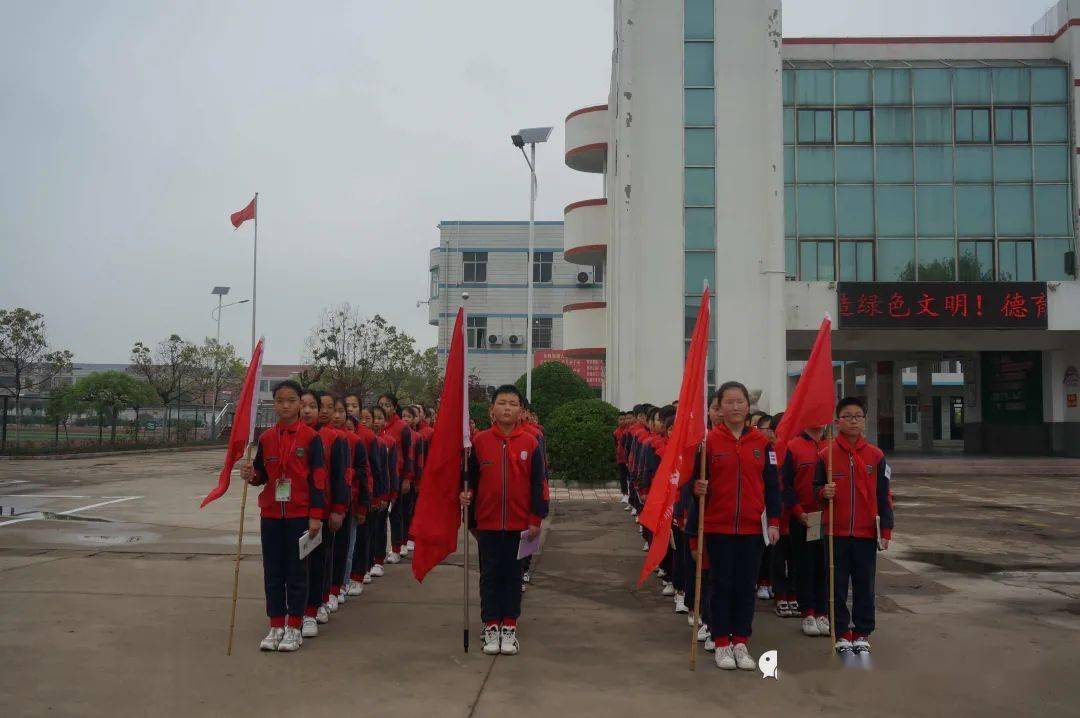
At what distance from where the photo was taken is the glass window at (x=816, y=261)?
2506 centimetres

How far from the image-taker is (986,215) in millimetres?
25266

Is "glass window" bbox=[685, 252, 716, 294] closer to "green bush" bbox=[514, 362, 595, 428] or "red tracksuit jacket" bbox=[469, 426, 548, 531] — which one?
"green bush" bbox=[514, 362, 595, 428]

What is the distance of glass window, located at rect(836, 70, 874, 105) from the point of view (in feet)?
83.4

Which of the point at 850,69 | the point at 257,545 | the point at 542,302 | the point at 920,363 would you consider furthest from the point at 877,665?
the point at 542,302

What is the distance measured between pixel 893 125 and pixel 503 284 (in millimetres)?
23378

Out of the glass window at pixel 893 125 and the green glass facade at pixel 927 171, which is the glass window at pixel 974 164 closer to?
the green glass facade at pixel 927 171

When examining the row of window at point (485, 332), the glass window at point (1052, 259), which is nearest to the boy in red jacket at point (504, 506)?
the glass window at point (1052, 259)

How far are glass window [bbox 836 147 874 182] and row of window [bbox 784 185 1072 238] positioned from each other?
0.85 ft

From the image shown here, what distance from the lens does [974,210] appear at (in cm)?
2525

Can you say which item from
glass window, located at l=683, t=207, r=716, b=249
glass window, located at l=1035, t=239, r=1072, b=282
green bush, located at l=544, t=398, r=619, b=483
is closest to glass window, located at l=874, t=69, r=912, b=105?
glass window, located at l=1035, t=239, r=1072, b=282

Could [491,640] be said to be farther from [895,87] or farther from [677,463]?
[895,87]

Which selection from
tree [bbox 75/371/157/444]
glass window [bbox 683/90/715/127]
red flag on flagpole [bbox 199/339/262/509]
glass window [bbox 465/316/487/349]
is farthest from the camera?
glass window [bbox 465/316/487/349]

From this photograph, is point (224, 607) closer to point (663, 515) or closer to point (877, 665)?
point (663, 515)

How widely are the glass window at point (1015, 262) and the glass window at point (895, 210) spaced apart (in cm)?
263
